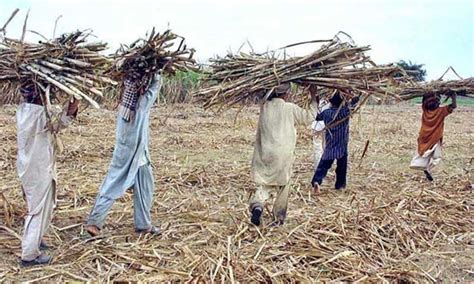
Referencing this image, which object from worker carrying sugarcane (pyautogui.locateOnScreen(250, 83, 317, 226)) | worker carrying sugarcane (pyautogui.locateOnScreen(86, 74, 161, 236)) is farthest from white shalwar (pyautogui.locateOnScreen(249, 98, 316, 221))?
worker carrying sugarcane (pyautogui.locateOnScreen(86, 74, 161, 236))

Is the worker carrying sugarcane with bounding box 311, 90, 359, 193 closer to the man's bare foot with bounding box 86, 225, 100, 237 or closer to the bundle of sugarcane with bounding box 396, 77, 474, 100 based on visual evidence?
the bundle of sugarcane with bounding box 396, 77, 474, 100

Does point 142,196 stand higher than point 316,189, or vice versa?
point 142,196

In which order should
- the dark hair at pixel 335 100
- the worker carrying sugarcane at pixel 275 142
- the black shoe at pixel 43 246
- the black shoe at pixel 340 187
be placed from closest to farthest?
the black shoe at pixel 43 246, the worker carrying sugarcane at pixel 275 142, the dark hair at pixel 335 100, the black shoe at pixel 340 187

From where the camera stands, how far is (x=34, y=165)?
463 cm

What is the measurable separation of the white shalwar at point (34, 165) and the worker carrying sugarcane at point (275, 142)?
1865mm

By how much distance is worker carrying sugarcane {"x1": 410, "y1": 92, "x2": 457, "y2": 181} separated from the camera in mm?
8343

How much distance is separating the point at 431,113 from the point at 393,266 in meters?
4.20

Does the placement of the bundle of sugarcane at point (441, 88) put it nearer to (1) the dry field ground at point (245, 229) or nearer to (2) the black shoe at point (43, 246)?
(1) the dry field ground at point (245, 229)

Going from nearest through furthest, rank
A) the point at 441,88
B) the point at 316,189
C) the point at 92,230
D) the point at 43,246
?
the point at 43,246, the point at 92,230, the point at 316,189, the point at 441,88

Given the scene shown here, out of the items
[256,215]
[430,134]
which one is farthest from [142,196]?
[430,134]

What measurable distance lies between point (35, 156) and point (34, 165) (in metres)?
0.07

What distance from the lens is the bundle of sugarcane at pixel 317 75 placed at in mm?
5316

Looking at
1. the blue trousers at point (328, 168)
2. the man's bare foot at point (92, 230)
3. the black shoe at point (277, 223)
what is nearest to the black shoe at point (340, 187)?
the blue trousers at point (328, 168)

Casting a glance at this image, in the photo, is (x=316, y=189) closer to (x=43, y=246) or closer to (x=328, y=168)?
(x=328, y=168)
